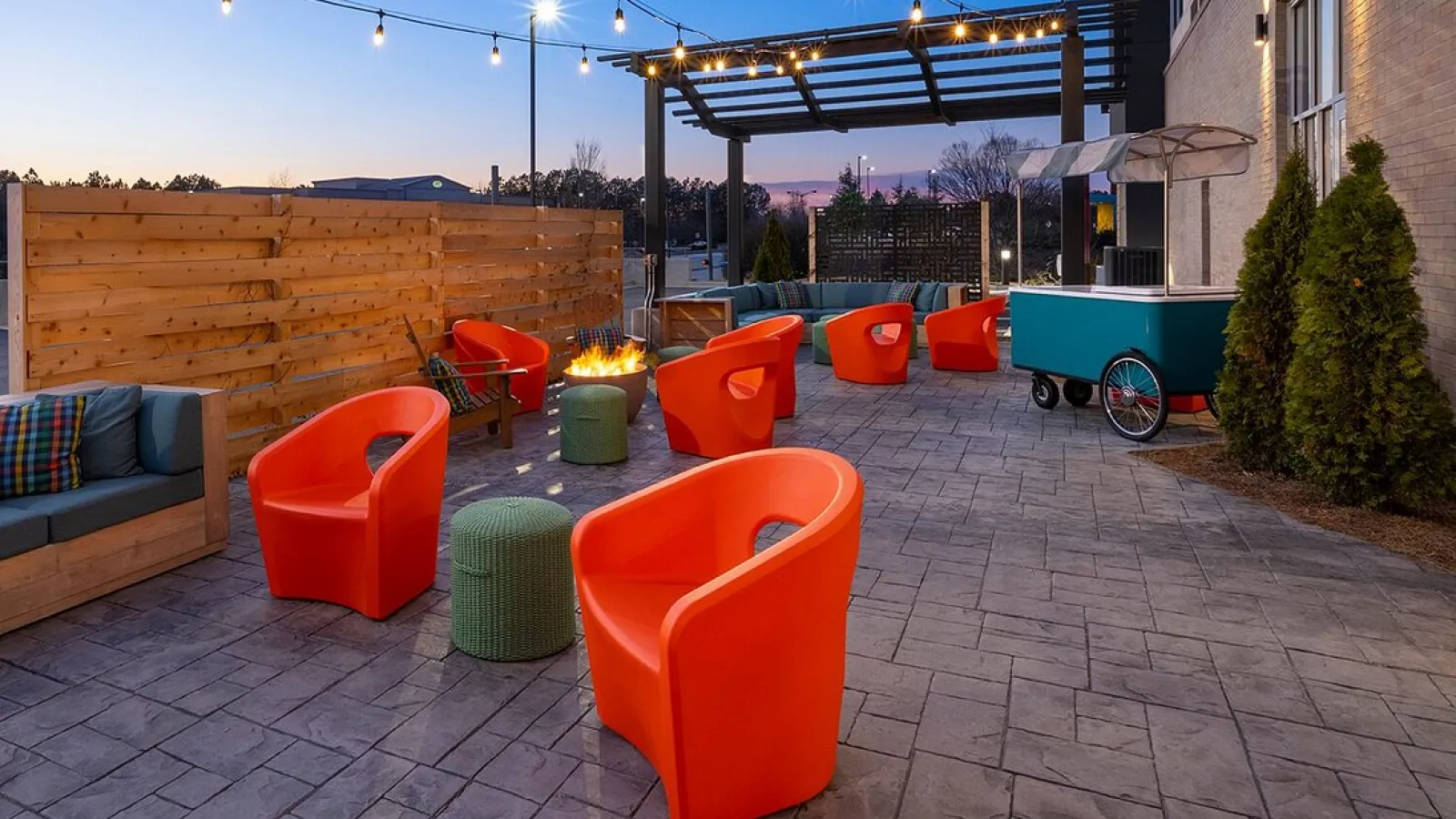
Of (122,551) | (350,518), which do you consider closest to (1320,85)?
(350,518)

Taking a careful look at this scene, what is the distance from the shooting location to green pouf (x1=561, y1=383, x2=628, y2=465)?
6781mm

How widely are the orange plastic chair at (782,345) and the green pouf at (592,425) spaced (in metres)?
1.02

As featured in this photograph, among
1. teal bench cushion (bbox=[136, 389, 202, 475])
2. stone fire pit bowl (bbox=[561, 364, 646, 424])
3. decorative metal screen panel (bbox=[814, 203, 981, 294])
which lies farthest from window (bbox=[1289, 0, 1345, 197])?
teal bench cushion (bbox=[136, 389, 202, 475])

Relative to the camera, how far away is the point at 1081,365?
8.18 metres

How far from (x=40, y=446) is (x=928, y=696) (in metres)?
3.93

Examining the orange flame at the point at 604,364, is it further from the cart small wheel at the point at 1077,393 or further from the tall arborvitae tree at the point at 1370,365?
the tall arborvitae tree at the point at 1370,365

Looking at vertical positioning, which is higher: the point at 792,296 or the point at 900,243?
the point at 900,243

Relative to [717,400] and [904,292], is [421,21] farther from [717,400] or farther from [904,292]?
[717,400]

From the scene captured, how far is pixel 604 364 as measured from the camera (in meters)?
8.63

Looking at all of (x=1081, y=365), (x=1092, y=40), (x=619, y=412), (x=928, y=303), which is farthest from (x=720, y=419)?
Result: (x=1092, y=40)

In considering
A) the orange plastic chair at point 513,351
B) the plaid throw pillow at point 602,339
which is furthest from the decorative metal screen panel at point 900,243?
the orange plastic chair at point 513,351

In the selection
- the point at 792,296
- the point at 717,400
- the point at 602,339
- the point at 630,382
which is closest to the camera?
the point at 717,400

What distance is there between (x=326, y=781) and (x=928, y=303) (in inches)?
477

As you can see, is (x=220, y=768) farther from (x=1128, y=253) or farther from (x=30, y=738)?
(x=1128, y=253)
